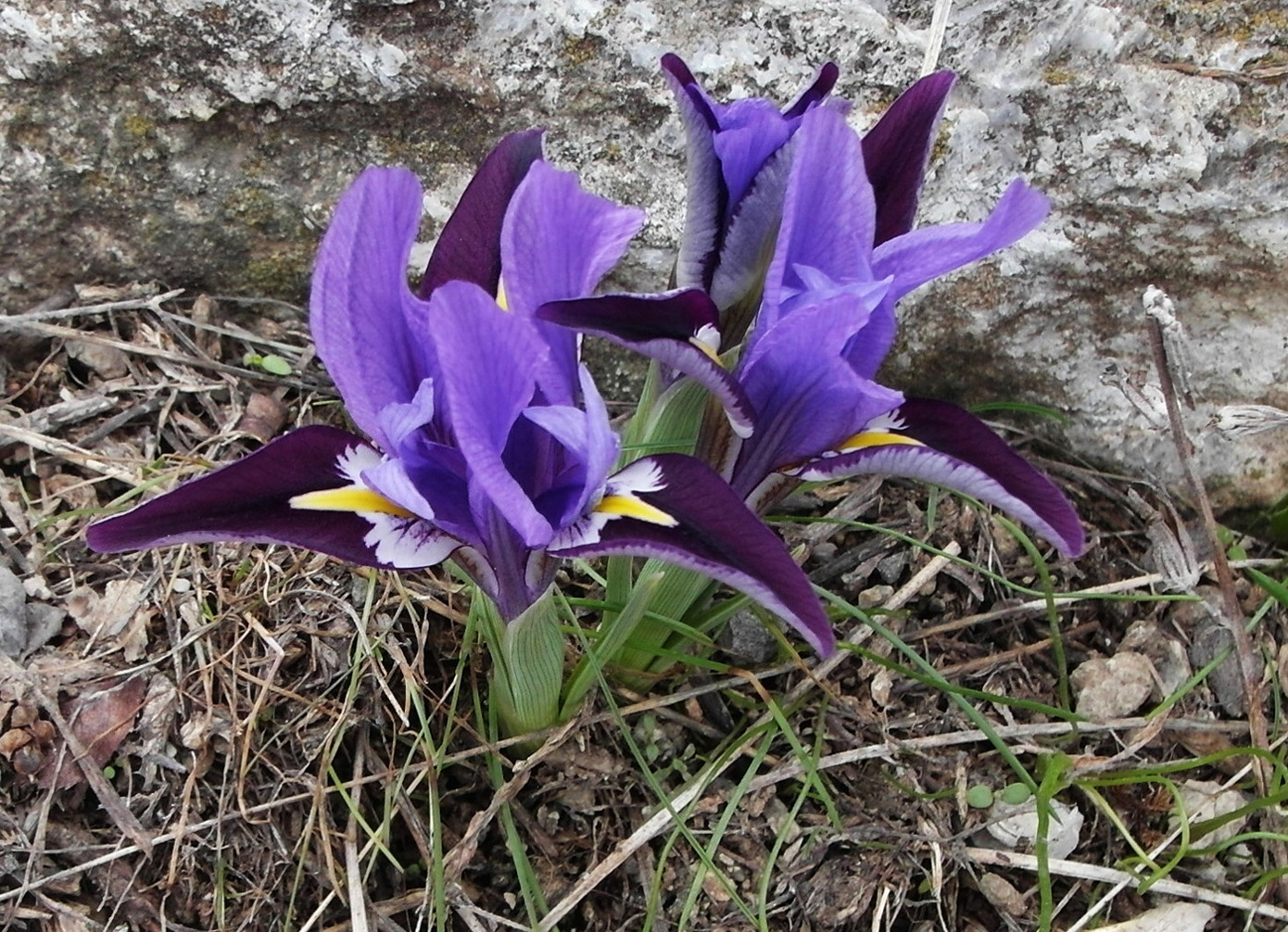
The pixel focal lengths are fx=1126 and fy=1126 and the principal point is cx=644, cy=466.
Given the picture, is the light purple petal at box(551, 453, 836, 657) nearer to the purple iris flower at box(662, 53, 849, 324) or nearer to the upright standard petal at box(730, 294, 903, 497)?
the upright standard petal at box(730, 294, 903, 497)

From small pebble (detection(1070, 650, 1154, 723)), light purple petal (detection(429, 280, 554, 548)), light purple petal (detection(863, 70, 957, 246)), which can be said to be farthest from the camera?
small pebble (detection(1070, 650, 1154, 723))

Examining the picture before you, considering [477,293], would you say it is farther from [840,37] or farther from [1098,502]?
[1098,502]

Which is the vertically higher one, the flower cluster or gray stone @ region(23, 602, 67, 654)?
the flower cluster

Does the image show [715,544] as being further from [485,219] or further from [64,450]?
[64,450]

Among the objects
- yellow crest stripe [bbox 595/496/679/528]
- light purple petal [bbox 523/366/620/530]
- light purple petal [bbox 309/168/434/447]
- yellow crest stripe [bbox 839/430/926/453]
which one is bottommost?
yellow crest stripe [bbox 595/496/679/528]

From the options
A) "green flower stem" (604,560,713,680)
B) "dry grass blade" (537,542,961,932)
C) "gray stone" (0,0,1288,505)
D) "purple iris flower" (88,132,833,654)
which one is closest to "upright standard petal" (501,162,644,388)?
"purple iris flower" (88,132,833,654)

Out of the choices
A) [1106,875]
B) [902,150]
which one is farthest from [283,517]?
[1106,875]
